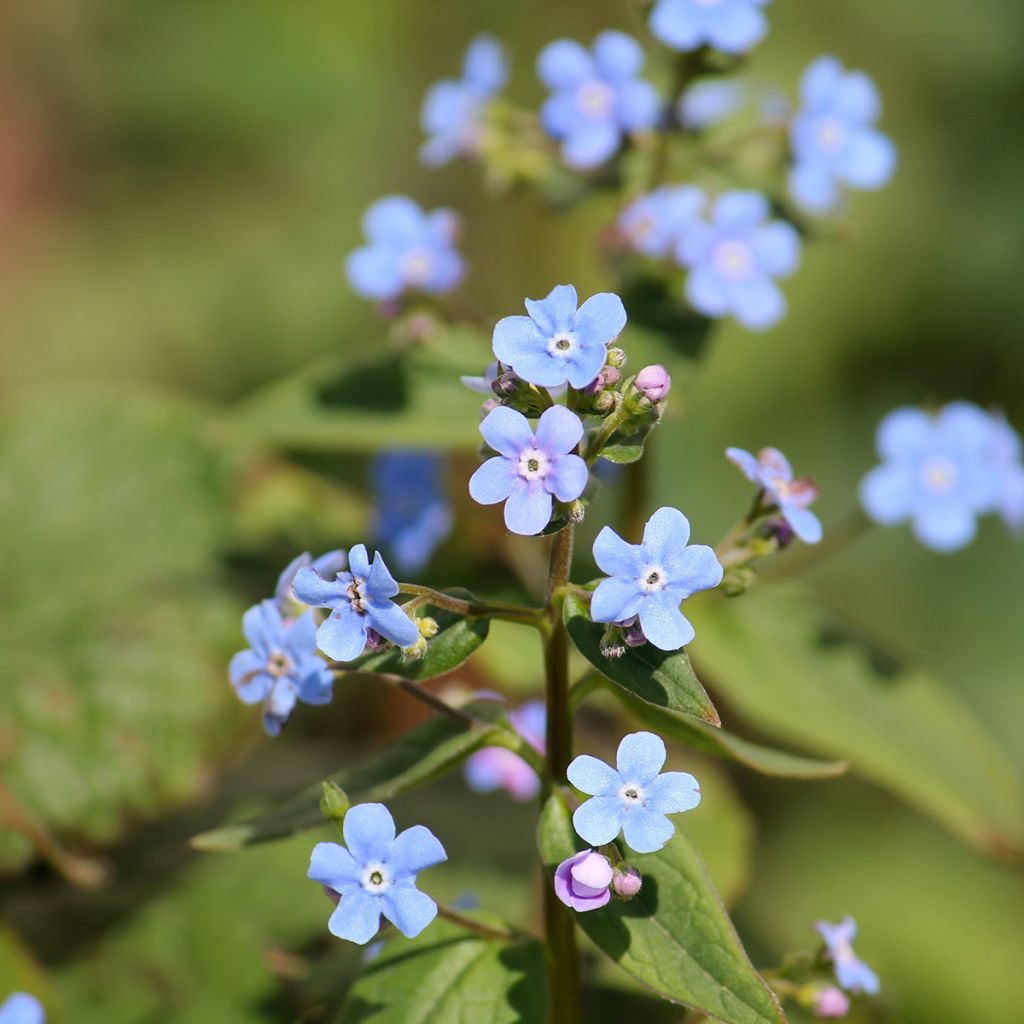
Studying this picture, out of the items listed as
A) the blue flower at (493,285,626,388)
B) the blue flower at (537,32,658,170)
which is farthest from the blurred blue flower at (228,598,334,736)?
the blue flower at (537,32,658,170)

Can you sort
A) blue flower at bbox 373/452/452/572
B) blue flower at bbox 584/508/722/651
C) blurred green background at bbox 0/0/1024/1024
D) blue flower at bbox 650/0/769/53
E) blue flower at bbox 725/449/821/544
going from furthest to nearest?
1. blue flower at bbox 373/452/452/572
2. blurred green background at bbox 0/0/1024/1024
3. blue flower at bbox 650/0/769/53
4. blue flower at bbox 725/449/821/544
5. blue flower at bbox 584/508/722/651

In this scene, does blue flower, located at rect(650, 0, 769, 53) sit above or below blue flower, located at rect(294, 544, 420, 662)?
above

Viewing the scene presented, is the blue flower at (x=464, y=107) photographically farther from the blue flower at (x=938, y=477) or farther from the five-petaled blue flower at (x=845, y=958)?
the five-petaled blue flower at (x=845, y=958)

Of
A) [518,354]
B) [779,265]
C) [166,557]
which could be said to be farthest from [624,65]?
[166,557]

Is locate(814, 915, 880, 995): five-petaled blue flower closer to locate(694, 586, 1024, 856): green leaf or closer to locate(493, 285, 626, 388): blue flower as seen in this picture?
locate(694, 586, 1024, 856): green leaf

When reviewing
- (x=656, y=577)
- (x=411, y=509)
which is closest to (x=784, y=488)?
(x=656, y=577)
